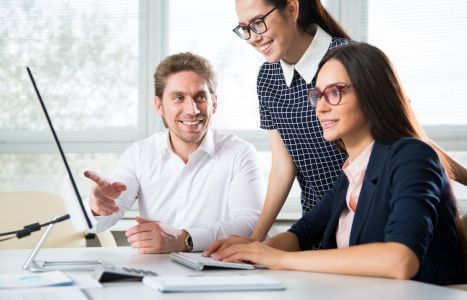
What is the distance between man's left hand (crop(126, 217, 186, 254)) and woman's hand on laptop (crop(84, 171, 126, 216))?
0.13 m

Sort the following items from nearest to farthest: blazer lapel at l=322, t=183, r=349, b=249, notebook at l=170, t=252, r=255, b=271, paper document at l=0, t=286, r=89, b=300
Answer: paper document at l=0, t=286, r=89, b=300 → notebook at l=170, t=252, r=255, b=271 → blazer lapel at l=322, t=183, r=349, b=249

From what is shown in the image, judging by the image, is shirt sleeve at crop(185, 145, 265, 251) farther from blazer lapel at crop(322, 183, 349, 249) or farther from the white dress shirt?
blazer lapel at crop(322, 183, 349, 249)

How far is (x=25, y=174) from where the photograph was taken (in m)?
4.14

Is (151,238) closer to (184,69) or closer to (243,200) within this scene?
(243,200)

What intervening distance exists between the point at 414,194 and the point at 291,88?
98 centimetres

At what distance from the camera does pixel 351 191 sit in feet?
6.82

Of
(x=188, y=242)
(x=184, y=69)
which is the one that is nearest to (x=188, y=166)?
(x=184, y=69)

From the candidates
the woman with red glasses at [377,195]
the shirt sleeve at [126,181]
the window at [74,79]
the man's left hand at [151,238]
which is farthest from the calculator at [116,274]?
the window at [74,79]

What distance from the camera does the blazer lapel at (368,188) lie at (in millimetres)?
1913

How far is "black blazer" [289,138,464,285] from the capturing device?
66.4 inches

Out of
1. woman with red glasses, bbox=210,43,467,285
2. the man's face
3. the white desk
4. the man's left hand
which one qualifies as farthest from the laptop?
the man's face

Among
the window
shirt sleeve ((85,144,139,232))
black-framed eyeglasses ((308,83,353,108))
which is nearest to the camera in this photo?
black-framed eyeglasses ((308,83,353,108))

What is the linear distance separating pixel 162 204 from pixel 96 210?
1.93 feet

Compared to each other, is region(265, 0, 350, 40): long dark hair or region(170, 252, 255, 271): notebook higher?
region(265, 0, 350, 40): long dark hair
